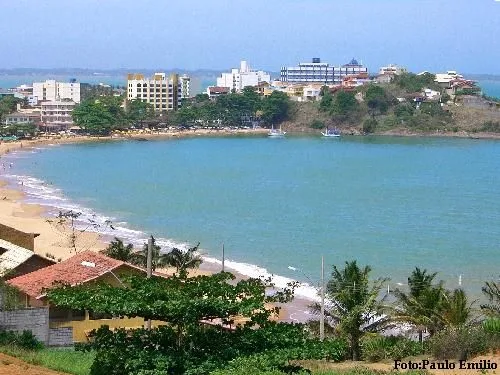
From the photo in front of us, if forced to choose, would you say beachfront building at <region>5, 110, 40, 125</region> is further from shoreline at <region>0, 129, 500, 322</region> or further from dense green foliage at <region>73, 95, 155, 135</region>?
shoreline at <region>0, 129, 500, 322</region>

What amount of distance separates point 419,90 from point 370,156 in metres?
33.9

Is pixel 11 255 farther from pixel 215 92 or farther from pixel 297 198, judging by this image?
pixel 215 92

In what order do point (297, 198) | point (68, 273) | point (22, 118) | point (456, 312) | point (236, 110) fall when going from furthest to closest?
point (236, 110) → point (22, 118) → point (297, 198) → point (68, 273) → point (456, 312)

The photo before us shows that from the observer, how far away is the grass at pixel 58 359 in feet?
37.3

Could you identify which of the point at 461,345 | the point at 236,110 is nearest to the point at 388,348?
the point at 461,345

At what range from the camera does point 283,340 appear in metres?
10.8

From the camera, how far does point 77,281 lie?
57.0 ft

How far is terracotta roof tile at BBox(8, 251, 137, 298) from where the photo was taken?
17.2m

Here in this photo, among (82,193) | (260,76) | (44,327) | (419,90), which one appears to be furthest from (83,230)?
(260,76)

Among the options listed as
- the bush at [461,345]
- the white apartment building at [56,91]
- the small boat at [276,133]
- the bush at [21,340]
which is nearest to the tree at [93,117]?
the small boat at [276,133]

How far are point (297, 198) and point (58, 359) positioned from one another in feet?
118

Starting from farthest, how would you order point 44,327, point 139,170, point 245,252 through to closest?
1. point 139,170
2. point 245,252
3. point 44,327

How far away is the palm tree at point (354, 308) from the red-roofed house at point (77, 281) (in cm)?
348

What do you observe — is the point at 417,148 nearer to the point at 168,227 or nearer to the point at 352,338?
the point at 168,227
